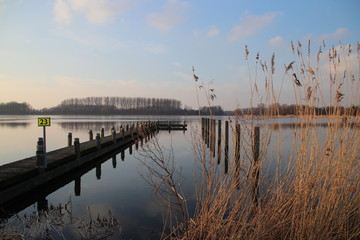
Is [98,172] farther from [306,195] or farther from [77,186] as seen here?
[306,195]

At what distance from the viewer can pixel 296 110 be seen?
316 centimetres

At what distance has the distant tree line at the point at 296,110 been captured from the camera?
2873 millimetres

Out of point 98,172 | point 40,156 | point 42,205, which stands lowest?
point 98,172

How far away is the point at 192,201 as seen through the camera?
5.80m

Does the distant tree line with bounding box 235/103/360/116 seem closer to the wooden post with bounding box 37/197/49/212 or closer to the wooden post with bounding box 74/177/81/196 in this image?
the wooden post with bounding box 37/197/49/212

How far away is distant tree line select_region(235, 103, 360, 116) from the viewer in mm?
2873

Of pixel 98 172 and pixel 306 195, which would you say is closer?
pixel 306 195

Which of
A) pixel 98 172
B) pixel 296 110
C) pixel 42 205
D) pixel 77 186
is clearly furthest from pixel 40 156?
pixel 296 110

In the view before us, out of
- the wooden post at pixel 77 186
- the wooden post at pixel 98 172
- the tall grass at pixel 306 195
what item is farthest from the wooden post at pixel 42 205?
the tall grass at pixel 306 195

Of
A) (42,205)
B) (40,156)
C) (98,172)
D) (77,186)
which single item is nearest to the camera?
(42,205)

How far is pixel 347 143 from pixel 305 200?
2.92ft

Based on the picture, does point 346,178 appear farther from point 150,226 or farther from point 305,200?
point 150,226

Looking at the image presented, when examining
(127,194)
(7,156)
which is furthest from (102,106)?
(127,194)

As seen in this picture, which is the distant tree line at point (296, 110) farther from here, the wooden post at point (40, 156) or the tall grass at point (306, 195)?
the wooden post at point (40, 156)
